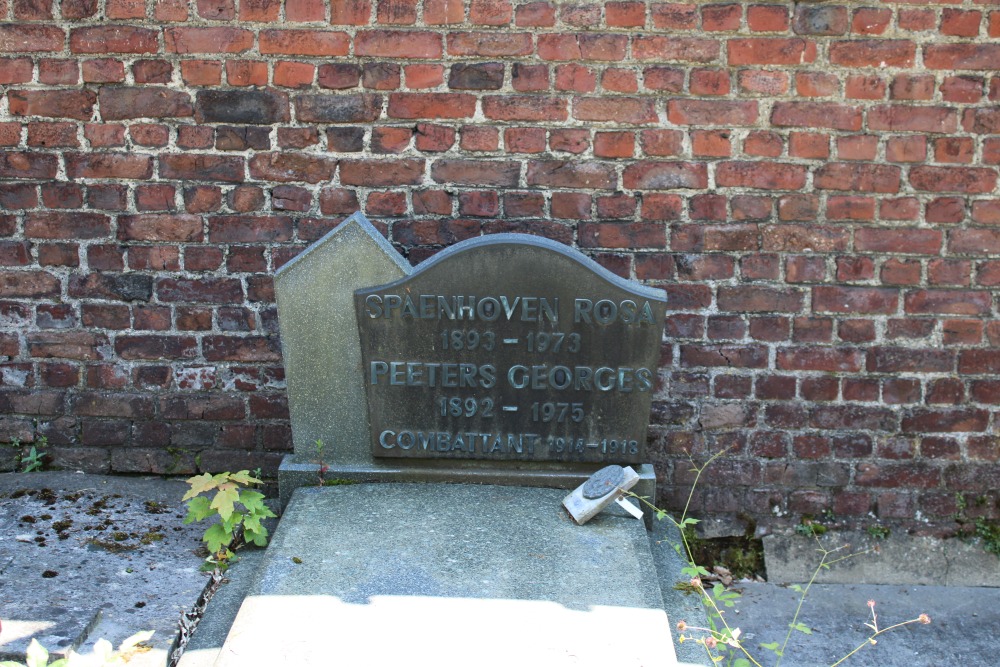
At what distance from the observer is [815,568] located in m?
3.29

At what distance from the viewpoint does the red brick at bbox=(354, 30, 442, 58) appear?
10.0 feet

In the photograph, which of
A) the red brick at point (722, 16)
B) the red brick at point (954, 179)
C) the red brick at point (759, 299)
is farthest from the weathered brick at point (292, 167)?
the red brick at point (954, 179)

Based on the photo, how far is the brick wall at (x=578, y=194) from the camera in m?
3.05

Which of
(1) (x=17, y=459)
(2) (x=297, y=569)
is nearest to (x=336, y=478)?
(2) (x=297, y=569)

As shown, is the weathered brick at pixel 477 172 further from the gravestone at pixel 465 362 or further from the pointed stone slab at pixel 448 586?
the pointed stone slab at pixel 448 586

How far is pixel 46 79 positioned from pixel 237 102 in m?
0.69

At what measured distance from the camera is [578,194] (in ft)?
10.3

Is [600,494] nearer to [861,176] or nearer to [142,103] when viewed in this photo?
[861,176]

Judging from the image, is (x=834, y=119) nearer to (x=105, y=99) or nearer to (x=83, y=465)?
(x=105, y=99)

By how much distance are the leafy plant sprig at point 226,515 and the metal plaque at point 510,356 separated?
438 mm

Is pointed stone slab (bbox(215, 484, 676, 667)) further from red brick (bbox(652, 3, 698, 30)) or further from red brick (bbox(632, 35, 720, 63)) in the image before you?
red brick (bbox(652, 3, 698, 30))

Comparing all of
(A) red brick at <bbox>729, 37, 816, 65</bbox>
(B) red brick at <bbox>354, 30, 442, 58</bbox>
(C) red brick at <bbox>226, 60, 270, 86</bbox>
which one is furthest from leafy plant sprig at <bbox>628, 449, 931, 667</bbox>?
(C) red brick at <bbox>226, 60, 270, 86</bbox>

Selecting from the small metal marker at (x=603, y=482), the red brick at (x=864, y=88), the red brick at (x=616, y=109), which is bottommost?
the small metal marker at (x=603, y=482)

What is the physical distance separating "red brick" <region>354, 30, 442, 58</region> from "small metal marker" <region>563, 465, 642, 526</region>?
5.13 ft
